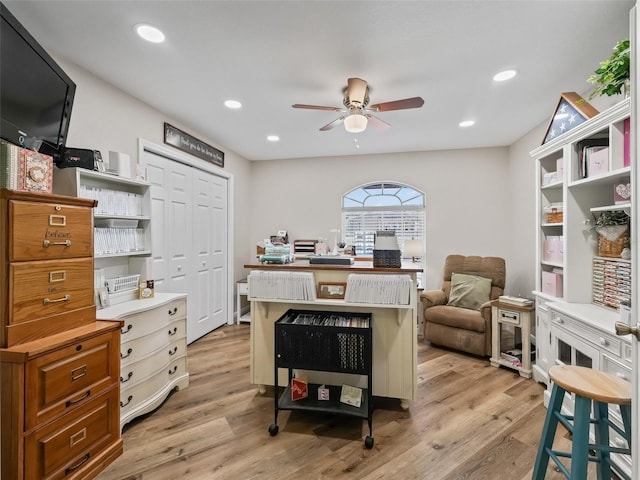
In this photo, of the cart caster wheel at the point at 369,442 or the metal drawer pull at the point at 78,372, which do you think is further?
the cart caster wheel at the point at 369,442

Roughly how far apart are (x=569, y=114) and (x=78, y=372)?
3.68 m

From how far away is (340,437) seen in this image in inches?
80.0

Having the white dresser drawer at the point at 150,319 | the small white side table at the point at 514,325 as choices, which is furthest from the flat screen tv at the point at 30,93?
the small white side table at the point at 514,325

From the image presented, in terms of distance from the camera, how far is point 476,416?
7.44 feet

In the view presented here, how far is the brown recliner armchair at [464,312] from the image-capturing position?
10.8 feet

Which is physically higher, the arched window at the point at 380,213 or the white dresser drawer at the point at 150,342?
the arched window at the point at 380,213

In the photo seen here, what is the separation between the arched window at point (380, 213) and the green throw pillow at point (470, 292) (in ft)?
3.39

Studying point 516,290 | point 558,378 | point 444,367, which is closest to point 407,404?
point 444,367

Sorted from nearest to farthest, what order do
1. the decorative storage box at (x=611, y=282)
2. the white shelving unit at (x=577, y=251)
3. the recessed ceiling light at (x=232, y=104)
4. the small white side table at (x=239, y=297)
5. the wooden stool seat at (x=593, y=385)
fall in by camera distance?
1. the wooden stool seat at (x=593, y=385)
2. the white shelving unit at (x=577, y=251)
3. the decorative storage box at (x=611, y=282)
4. the recessed ceiling light at (x=232, y=104)
5. the small white side table at (x=239, y=297)

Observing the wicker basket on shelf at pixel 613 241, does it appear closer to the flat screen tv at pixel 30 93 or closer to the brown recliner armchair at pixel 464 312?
the brown recliner armchair at pixel 464 312

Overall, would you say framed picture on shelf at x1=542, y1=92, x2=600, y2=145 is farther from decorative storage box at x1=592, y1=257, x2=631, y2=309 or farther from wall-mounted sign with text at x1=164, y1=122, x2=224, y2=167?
wall-mounted sign with text at x1=164, y1=122, x2=224, y2=167

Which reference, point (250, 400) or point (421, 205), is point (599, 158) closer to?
point (421, 205)

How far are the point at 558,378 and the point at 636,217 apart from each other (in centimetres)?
83

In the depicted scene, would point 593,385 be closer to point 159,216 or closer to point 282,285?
point 282,285
